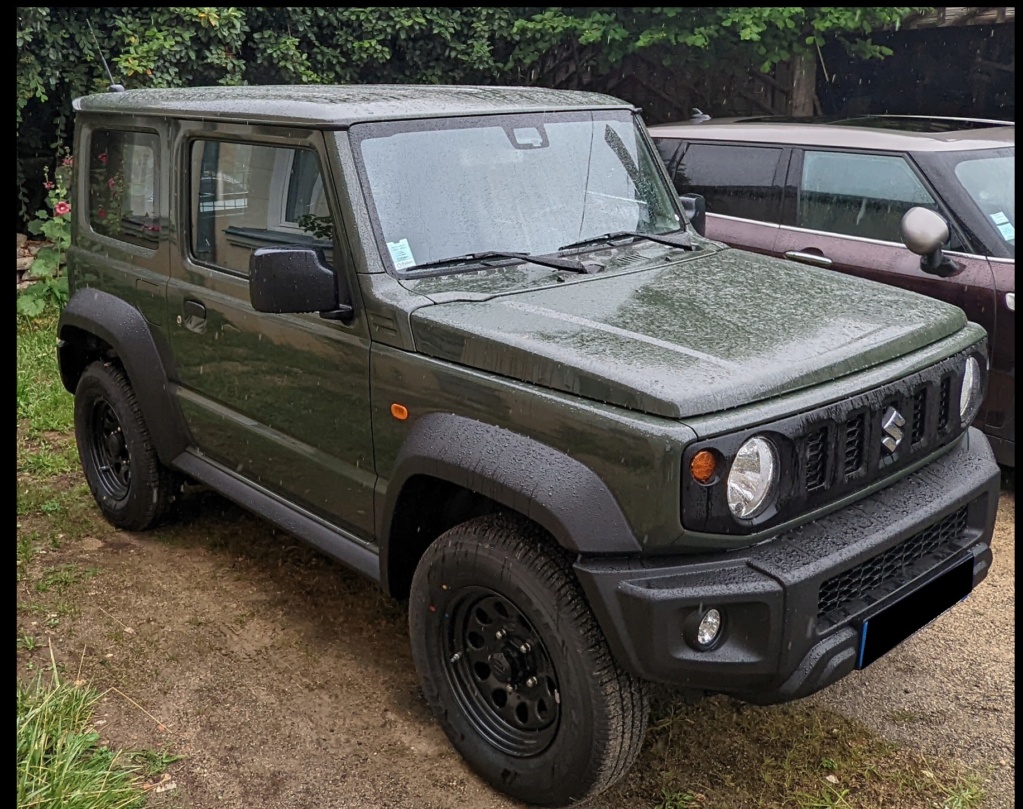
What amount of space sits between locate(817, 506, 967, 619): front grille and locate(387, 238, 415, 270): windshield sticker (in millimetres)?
1473

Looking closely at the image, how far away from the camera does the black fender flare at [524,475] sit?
238 cm

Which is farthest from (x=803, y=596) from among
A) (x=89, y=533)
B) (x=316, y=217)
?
(x=89, y=533)

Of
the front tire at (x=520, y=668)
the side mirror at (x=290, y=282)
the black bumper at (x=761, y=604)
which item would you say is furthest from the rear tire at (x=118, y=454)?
the black bumper at (x=761, y=604)

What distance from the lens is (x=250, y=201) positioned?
3.47 m

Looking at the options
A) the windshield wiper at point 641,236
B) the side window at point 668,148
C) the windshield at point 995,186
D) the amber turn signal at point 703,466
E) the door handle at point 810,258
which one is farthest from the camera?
the side window at point 668,148

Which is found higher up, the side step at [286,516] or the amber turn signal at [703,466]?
the amber turn signal at [703,466]

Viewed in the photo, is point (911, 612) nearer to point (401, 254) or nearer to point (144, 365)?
point (401, 254)

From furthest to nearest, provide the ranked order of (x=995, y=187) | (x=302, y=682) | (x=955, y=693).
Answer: (x=995, y=187), (x=302, y=682), (x=955, y=693)

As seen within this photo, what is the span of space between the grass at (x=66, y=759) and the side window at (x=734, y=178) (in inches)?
159

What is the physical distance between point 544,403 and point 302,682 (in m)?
1.50

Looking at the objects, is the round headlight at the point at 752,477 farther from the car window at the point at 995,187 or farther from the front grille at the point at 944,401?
the car window at the point at 995,187

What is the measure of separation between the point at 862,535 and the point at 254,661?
2.10 m

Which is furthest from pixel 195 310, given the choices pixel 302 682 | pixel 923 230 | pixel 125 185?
Answer: pixel 923 230

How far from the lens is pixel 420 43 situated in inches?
364
